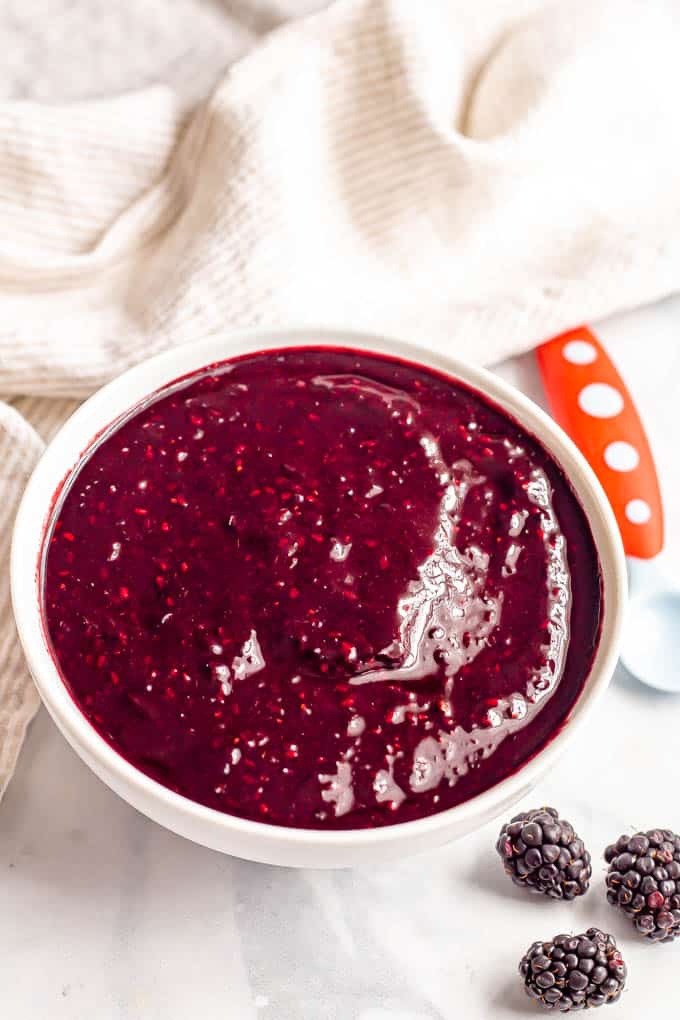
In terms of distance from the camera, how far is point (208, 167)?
222 centimetres

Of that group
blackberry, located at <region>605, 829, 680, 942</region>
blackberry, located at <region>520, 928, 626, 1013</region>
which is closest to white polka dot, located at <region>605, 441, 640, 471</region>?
blackberry, located at <region>605, 829, 680, 942</region>

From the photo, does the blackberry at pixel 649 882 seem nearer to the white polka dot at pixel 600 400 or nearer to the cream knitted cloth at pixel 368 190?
the white polka dot at pixel 600 400

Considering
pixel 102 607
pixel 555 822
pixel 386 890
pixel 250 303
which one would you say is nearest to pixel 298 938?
pixel 386 890

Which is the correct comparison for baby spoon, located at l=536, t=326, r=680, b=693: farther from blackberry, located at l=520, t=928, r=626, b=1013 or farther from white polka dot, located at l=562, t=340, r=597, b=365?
blackberry, located at l=520, t=928, r=626, b=1013

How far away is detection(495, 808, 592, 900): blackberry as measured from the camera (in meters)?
1.61

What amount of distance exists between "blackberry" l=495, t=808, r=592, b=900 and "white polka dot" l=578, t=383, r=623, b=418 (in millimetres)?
722

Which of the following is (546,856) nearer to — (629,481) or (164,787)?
(164,787)

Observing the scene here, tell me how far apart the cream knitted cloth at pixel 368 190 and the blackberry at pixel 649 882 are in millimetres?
949

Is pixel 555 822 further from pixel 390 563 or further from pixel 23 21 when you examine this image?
pixel 23 21

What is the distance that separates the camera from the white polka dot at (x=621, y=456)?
1.96 meters

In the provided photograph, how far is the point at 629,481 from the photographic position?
6.39 ft

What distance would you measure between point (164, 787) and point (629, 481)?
3.13 feet

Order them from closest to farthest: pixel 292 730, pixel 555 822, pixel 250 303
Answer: pixel 292 730 < pixel 555 822 < pixel 250 303

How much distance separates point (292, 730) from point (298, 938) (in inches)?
15.8
